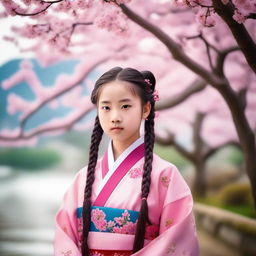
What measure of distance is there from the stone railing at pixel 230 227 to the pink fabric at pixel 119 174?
3714mm

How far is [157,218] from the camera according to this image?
206 cm

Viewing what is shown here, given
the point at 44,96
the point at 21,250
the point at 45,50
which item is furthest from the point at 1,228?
the point at 45,50

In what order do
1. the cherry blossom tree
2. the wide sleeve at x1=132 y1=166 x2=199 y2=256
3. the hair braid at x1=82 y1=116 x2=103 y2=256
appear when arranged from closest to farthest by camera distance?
the wide sleeve at x1=132 y1=166 x2=199 y2=256, the hair braid at x1=82 y1=116 x2=103 y2=256, the cherry blossom tree

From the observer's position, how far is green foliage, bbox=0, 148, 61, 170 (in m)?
9.68

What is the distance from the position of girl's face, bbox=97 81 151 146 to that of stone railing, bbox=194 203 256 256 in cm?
382

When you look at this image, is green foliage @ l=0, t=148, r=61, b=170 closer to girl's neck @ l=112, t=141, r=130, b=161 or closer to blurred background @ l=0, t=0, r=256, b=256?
blurred background @ l=0, t=0, r=256, b=256

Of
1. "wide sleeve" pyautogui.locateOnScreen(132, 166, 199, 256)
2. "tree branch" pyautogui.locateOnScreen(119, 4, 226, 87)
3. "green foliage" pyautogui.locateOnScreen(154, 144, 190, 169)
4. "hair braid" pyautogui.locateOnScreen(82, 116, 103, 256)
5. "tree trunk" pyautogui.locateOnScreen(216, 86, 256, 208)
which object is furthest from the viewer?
"green foliage" pyautogui.locateOnScreen(154, 144, 190, 169)

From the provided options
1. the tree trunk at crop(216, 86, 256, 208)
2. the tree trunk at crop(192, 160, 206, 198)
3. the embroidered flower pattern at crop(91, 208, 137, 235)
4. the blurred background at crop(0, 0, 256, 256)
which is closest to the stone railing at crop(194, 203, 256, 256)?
the blurred background at crop(0, 0, 256, 256)

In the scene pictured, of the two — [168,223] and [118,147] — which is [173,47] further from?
[168,223]

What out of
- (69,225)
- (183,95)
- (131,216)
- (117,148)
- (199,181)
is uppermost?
(183,95)

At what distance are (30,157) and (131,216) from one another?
9034mm

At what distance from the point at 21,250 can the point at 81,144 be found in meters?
6.38

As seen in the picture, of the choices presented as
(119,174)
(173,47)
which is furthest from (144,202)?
(173,47)

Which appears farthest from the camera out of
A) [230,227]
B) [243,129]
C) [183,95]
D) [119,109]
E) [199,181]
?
[199,181]
